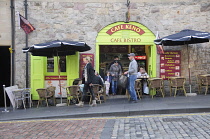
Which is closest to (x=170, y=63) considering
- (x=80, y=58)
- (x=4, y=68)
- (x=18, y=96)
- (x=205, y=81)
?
(x=205, y=81)

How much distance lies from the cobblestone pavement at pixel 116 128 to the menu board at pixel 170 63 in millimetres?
3951

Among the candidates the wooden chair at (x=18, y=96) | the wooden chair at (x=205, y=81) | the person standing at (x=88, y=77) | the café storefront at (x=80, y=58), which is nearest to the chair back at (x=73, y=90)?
the person standing at (x=88, y=77)

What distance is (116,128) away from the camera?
19.3 feet

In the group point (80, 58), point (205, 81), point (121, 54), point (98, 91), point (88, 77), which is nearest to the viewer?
point (88, 77)

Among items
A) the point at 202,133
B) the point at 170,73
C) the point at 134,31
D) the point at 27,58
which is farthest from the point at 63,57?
the point at 202,133

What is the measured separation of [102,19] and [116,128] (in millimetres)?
6222

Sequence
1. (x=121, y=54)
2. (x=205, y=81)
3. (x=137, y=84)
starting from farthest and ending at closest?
(x=121, y=54) → (x=205, y=81) → (x=137, y=84)

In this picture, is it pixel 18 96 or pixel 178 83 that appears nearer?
pixel 18 96

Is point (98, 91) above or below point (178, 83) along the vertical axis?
below

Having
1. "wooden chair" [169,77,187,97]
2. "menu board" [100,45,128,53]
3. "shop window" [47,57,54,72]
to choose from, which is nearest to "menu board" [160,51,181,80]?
"wooden chair" [169,77,187,97]

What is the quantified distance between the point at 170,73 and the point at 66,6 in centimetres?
551

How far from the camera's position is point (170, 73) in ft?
35.7

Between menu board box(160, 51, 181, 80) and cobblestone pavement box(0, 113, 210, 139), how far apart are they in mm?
3951

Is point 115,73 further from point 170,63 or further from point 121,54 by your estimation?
→ point 170,63
